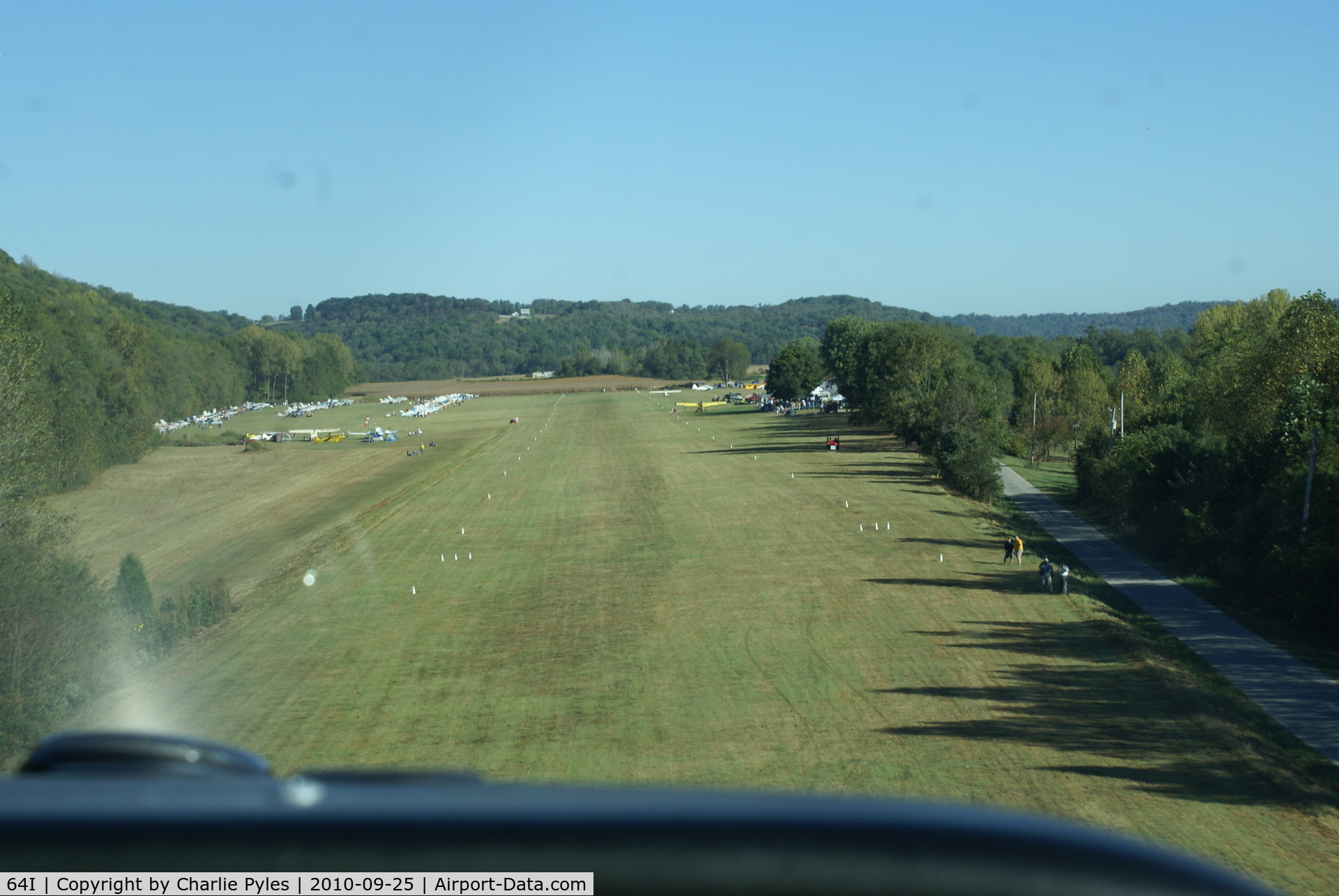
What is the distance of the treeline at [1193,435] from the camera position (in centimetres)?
3127

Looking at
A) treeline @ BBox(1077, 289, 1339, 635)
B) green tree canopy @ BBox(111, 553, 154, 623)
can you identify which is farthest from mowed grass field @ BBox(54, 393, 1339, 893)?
treeline @ BBox(1077, 289, 1339, 635)

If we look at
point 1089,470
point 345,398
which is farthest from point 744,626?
point 345,398

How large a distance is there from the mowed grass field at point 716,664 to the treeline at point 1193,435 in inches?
208

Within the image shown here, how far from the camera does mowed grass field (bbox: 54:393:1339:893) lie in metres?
16.4

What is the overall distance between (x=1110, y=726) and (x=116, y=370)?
85.2 m

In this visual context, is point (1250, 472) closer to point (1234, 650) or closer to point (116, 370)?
point (1234, 650)

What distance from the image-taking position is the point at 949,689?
21281 mm

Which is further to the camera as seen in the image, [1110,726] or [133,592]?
[133,592]

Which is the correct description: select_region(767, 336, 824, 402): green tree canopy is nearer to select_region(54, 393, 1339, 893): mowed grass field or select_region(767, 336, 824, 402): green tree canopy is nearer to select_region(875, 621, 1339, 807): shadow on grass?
select_region(54, 393, 1339, 893): mowed grass field

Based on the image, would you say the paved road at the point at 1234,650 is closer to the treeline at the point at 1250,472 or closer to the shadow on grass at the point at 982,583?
the treeline at the point at 1250,472

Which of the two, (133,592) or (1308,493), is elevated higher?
(1308,493)

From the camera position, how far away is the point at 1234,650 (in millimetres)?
26484

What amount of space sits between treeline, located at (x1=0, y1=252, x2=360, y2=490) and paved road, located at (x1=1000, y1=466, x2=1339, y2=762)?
109ft

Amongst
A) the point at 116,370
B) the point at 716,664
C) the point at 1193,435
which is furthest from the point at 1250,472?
the point at 116,370
